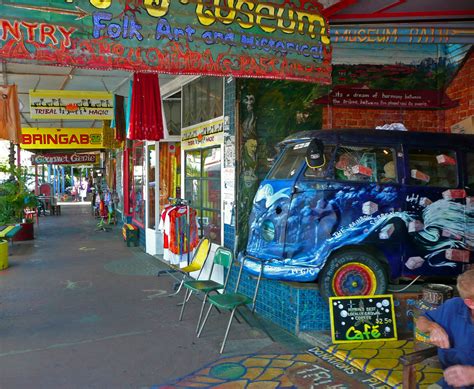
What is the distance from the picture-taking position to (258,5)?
459 cm

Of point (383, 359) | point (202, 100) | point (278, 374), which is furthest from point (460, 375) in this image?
point (202, 100)

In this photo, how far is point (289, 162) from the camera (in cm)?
526

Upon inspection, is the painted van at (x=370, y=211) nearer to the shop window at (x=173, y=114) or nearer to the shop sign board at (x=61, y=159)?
the shop window at (x=173, y=114)

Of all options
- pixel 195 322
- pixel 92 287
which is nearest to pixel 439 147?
pixel 195 322

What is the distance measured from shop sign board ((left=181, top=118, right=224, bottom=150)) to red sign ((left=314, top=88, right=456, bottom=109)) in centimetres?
155

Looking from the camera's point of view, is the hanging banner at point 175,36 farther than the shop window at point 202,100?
No

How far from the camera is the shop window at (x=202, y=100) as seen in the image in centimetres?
751

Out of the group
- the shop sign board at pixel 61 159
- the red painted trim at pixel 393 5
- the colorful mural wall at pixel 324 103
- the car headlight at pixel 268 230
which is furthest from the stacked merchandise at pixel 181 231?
the shop sign board at pixel 61 159

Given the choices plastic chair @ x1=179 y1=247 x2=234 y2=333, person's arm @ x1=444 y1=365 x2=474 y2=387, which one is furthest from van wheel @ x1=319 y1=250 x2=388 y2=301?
person's arm @ x1=444 y1=365 x2=474 y2=387

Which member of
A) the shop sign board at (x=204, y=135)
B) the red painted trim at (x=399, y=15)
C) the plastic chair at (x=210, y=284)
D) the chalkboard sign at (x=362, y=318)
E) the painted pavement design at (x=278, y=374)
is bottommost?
the painted pavement design at (x=278, y=374)

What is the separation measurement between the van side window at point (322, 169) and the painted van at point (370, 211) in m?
0.01

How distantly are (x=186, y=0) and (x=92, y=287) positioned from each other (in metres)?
5.03

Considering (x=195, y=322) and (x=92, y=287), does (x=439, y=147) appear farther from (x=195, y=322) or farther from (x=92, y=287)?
(x=92, y=287)

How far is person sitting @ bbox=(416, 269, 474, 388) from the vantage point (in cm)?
→ 273
